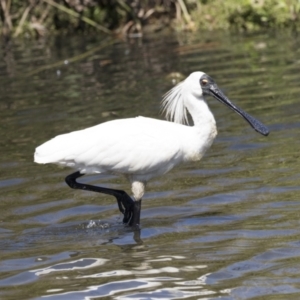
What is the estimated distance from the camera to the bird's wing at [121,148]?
8.48m

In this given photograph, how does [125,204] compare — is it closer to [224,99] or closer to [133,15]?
[224,99]

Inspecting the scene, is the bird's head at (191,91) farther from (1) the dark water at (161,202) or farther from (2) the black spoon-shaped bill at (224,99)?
(1) the dark water at (161,202)

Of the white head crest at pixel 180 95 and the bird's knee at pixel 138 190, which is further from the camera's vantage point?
the white head crest at pixel 180 95

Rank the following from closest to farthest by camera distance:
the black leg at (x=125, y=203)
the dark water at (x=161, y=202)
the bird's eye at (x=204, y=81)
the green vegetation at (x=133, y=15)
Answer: the dark water at (x=161, y=202) < the black leg at (x=125, y=203) < the bird's eye at (x=204, y=81) < the green vegetation at (x=133, y=15)

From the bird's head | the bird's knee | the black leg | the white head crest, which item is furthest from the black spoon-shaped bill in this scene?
the black leg

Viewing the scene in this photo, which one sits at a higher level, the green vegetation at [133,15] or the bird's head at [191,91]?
the green vegetation at [133,15]

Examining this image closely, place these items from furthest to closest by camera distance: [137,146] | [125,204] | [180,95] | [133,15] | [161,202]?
[133,15], [161,202], [180,95], [125,204], [137,146]

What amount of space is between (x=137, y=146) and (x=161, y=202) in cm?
110

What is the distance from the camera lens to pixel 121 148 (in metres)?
8.53

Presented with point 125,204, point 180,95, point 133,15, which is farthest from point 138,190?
point 133,15

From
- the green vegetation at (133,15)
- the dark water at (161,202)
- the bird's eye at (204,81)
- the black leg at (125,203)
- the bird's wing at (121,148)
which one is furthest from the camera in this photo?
the green vegetation at (133,15)

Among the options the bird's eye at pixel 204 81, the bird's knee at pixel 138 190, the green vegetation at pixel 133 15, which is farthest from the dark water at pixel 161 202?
the green vegetation at pixel 133 15

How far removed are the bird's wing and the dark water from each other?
23.6 inches

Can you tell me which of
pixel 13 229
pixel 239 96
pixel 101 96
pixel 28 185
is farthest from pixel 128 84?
pixel 13 229
